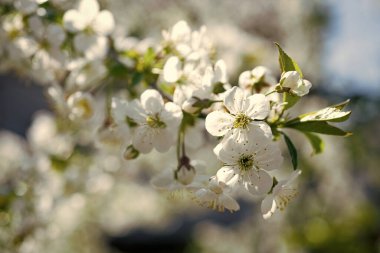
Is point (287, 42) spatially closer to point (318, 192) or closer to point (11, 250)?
point (318, 192)

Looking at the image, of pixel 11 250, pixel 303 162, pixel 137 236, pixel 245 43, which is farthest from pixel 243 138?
pixel 137 236

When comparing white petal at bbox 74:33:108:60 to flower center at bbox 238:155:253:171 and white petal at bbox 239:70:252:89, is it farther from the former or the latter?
flower center at bbox 238:155:253:171

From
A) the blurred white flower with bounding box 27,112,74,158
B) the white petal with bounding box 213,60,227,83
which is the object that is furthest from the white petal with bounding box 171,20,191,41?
the blurred white flower with bounding box 27,112,74,158

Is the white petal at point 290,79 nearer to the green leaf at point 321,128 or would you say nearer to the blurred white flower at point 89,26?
the green leaf at point 321,128

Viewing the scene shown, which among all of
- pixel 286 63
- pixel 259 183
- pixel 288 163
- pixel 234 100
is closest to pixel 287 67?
pixel 286 63

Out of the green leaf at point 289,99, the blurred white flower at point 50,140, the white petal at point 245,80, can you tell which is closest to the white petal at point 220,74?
the white petal at point 245,80

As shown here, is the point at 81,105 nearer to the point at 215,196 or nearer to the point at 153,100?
the point at 153,100
